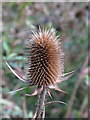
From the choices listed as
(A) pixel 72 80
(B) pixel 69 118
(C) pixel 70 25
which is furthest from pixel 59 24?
(B) pixel 69 118

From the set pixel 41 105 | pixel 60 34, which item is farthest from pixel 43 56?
pixel 60 34

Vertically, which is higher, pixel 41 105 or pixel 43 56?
pixel 43 56

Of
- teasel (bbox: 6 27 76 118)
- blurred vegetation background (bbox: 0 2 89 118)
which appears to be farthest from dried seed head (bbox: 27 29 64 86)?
blurred vegetation background (bbox: 0 2 89 118)

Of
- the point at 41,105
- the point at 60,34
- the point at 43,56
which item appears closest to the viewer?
the point at 41,105

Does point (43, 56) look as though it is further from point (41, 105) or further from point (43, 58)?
point (41, 105)

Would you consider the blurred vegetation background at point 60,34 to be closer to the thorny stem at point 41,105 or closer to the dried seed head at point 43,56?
the dried seed head at point 43,56

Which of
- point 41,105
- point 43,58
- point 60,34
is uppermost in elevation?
point 60,34

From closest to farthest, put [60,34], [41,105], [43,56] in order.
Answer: [41,105]
[43,56]
[60,34]

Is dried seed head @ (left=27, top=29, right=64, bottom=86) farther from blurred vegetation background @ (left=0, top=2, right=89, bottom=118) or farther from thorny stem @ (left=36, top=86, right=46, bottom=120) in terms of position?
blurred vegetation background @ (left=0, top=2, right=89, bottom=118)

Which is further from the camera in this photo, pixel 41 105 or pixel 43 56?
pixel 43 56
